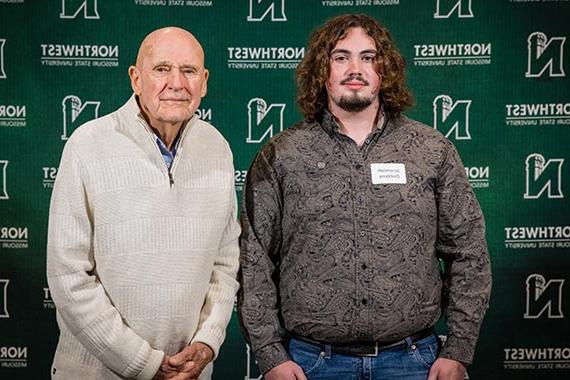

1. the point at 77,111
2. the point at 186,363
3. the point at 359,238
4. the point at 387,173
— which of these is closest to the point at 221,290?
the point at 186,363

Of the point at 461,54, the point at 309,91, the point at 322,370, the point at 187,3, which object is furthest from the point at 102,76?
the point at 322,370

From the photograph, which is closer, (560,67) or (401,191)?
(401,191)

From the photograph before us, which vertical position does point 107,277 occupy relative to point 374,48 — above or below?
below

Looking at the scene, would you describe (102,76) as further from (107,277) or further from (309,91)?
(107,277)

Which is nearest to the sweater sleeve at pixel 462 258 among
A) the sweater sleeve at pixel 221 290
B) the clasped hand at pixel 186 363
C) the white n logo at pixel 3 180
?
the sweater sleeve at pixel 221 290

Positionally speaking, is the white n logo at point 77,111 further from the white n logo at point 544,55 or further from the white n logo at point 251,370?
the white n logo at point 544,55

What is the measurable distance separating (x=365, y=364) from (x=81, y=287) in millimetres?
898

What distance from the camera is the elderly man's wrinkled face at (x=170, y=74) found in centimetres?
229

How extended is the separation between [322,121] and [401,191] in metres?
0.36

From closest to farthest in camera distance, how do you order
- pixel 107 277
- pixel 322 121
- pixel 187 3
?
pixel 107 277 < pixel 322 121 < pixel 187 3

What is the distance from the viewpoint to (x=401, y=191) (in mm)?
2506

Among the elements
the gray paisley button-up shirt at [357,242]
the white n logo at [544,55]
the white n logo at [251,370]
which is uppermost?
the white n logo at [544,55]

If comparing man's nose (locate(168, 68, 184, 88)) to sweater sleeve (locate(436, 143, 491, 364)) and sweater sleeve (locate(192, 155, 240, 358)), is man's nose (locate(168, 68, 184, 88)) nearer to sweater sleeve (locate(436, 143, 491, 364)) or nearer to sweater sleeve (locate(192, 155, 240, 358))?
sweater sleeve (locate(192, 155, 240, 358))

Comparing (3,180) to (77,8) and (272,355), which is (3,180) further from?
(272,355)
